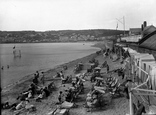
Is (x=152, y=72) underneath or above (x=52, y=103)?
above

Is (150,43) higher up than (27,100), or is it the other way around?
(150,43)

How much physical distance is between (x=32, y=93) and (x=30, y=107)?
404 cm

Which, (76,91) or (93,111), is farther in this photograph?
(76,91)

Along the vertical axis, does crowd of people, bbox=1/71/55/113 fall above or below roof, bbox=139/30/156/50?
below

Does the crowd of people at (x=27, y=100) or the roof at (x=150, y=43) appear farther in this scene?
the roof at (x=150, y=43)

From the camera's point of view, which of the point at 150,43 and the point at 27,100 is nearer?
the point at 27,100

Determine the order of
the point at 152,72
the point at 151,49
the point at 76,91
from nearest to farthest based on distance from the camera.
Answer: the point at 152,72 → the point at 76,91 → the point at 151,49

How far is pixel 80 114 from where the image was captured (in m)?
11.5

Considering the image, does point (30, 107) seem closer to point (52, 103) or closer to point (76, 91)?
point (52, 103)

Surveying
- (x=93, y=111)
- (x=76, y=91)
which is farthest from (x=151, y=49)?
(x=93, y=111)

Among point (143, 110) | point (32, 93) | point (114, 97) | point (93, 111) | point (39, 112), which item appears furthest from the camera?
point (32, 93)

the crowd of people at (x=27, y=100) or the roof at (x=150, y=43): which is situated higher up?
the roof at (x=150, y=43)

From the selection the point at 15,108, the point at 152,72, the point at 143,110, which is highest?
the point at 152,72

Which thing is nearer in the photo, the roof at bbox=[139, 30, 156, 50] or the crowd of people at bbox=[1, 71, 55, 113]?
the crowd of people at bbox=[1, 71, 55, 113]
